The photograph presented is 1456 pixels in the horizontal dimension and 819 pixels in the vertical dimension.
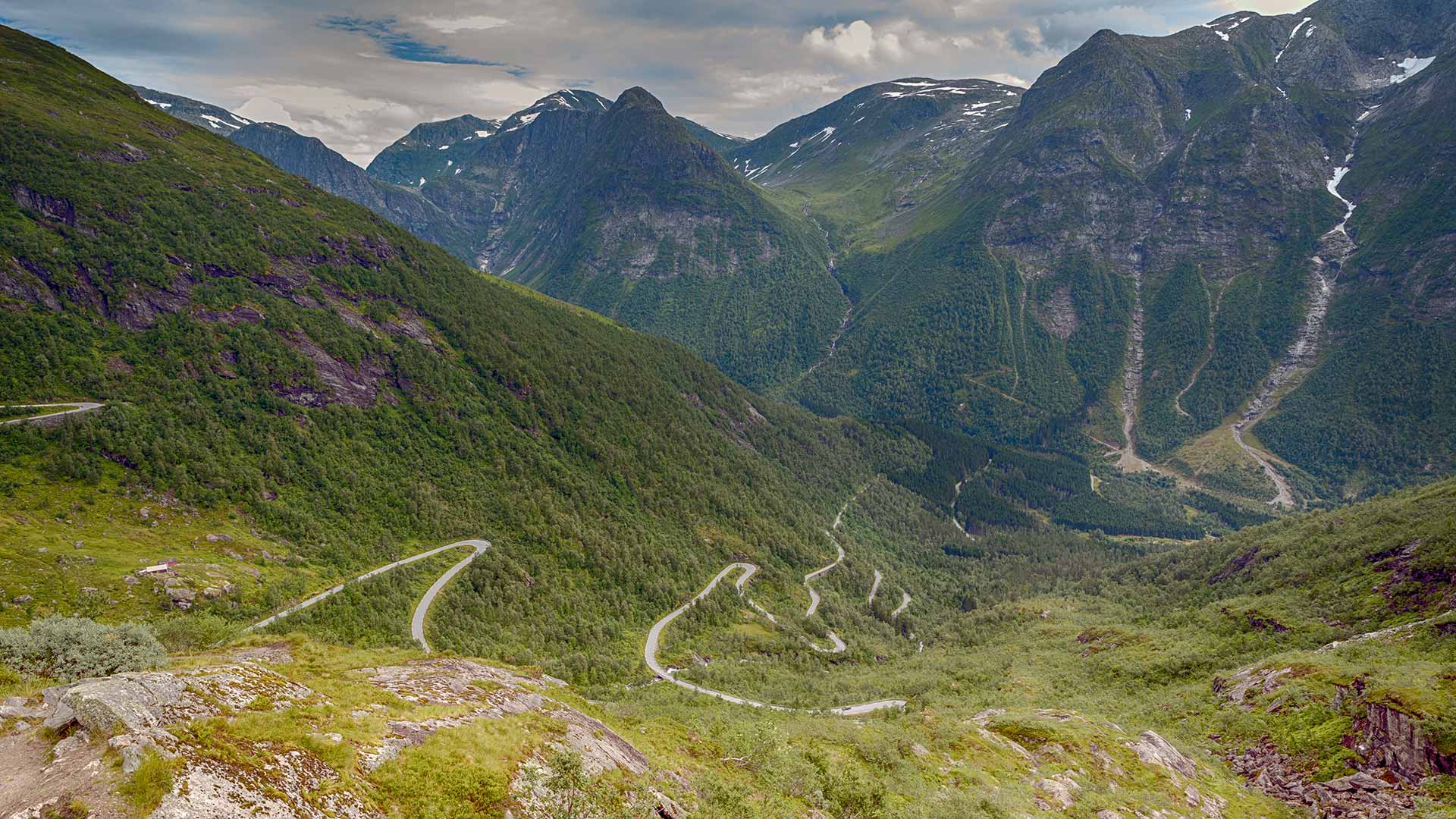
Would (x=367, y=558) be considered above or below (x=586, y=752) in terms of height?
below

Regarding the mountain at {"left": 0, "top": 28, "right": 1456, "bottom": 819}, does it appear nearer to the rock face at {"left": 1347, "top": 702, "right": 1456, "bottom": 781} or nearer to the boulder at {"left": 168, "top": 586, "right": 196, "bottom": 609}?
the rock face at {"left": 1347, "top": 702, "right": 1456, "bottom": 781}

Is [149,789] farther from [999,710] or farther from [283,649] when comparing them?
[999,710]

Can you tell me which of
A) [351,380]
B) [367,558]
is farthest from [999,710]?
[351,380]

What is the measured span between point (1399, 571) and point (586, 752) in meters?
111

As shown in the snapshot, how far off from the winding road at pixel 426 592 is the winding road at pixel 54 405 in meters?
46.4

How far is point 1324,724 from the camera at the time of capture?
4972 centimetres

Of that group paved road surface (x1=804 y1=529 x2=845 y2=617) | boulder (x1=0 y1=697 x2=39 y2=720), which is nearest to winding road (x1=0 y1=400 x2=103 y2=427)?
boulder (x1=0 y1=697 x2=39 y2=720)

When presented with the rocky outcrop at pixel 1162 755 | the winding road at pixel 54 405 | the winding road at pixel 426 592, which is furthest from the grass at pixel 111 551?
the rocky outcrop at pixel 1162 755

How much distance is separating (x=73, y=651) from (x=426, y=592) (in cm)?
7428

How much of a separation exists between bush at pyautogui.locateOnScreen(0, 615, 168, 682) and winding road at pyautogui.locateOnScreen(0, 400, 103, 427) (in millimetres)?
82389

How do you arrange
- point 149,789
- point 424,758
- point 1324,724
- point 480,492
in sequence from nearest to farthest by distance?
1. point 149,789
2. point 424,758
3. point 1324,724
4. point 480,492

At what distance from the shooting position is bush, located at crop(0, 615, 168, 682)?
2503 centimetres

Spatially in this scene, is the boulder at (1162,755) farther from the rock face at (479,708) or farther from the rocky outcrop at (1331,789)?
the rock face at (479,708)

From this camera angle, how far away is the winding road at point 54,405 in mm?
81312
